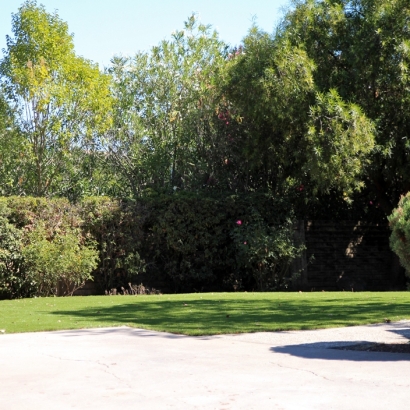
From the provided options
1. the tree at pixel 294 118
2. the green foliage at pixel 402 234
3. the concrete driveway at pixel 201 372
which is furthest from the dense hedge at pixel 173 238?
the green foliage at pixel 402 234

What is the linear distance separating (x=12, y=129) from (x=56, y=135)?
5.42 feet

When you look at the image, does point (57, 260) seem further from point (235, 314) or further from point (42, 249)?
point (235, 314)

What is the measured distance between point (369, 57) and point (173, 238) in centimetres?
790

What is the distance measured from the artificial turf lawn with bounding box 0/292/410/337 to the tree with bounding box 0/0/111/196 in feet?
34.1

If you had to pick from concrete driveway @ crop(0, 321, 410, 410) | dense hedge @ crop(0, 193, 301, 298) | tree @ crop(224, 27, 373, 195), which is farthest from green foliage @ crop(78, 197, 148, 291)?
concrete driveway @ crop(0, 321, 410, 410)

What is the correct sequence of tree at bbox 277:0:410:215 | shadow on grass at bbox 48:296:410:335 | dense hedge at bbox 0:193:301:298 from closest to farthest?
shadow on grass at bbox 48:296:410:335, dense hedge at bbox 0:193:301:298, tree at bbox 277:0:410:215

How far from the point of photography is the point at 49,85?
2586 cm

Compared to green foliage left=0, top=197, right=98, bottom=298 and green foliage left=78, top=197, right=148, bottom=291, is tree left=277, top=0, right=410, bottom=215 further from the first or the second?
green foliage left=0, top=197, right=98, bottom=298

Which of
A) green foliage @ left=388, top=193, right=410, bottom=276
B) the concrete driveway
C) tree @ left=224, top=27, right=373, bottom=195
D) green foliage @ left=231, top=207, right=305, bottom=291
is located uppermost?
tree @ left=224, top=27, right=373, bottom=195

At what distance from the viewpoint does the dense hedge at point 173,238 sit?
2070 cm

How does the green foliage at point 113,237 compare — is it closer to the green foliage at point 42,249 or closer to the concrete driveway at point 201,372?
the green foliage at point 42,249

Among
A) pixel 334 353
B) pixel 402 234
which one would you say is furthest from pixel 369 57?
pixel 334 353

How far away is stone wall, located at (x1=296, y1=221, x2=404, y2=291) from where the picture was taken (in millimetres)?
24047

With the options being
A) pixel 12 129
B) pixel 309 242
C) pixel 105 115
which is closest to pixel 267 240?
pixel 309 242
